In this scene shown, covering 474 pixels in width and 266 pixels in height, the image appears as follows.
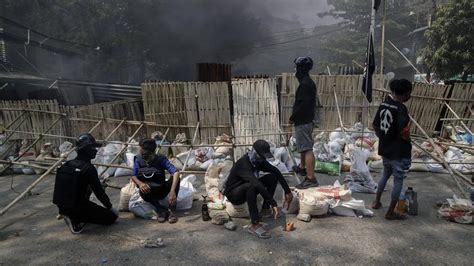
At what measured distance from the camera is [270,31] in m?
27.2

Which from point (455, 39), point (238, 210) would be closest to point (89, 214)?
point (238, 210)

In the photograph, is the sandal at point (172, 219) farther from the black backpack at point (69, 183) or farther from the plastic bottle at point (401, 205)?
the plastic bottle at point (401, 205)

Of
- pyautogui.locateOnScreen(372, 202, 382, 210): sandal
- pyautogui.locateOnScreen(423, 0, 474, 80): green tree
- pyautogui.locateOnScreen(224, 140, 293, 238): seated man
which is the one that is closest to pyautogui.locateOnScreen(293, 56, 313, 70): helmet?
pyautogui.locateOnScreen(224, 140, 293, 238): seated man

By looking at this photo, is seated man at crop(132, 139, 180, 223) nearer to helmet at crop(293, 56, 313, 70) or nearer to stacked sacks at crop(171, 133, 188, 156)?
helmet at crop(293, 56, 313, 70)

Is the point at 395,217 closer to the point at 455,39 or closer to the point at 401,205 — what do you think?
the point at 401,205

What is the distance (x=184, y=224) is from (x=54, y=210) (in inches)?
85.4

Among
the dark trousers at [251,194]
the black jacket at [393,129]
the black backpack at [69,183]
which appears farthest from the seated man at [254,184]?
the black backpack at [69,183]

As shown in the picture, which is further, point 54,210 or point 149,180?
point 54,210

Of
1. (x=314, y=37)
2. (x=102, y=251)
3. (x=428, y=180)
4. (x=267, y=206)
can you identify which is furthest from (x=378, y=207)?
(x=314, y=37)

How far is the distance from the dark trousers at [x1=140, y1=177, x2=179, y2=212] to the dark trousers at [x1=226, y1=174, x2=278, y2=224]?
0.84 metres

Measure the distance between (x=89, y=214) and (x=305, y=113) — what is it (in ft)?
11.2

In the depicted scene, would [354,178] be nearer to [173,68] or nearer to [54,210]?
[54,210]

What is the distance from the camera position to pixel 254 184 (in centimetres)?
412

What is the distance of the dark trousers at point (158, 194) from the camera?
4.50 m
